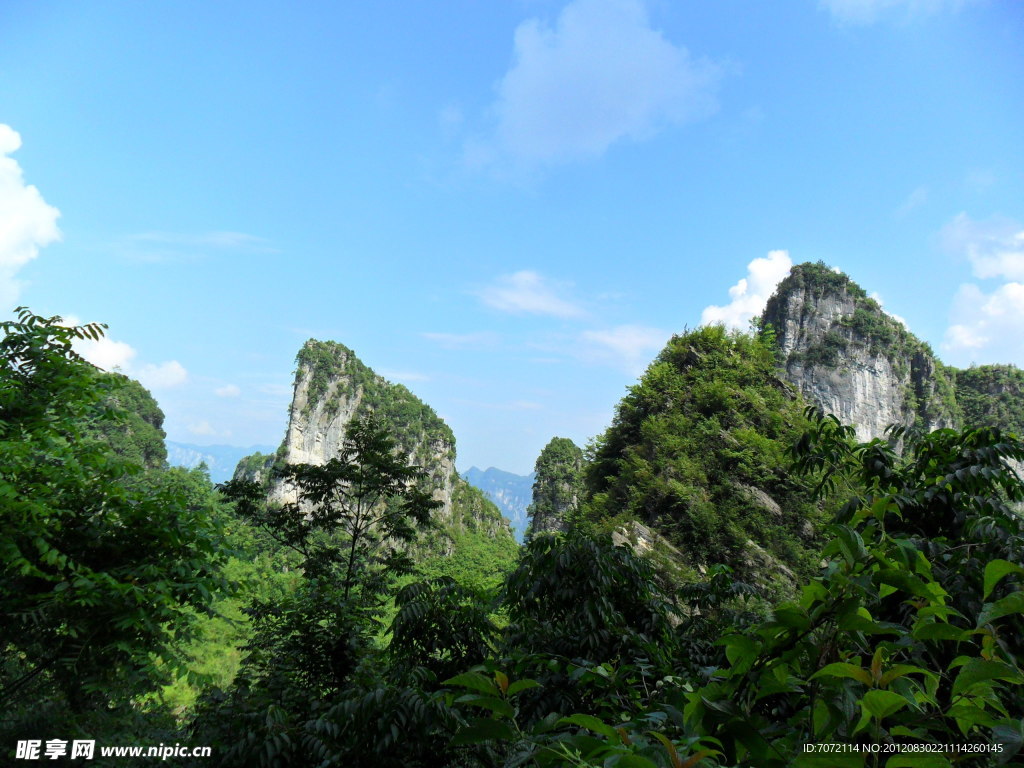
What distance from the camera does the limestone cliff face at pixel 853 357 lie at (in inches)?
1430

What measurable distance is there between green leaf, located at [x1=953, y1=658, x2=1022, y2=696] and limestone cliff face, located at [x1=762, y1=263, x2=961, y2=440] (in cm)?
3849

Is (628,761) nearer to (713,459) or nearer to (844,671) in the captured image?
(844,671)

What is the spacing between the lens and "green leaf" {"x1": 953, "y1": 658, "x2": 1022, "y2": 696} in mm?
751

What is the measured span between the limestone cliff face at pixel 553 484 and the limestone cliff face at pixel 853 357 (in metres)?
15.7

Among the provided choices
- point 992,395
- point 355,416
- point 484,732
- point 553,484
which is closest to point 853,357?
point 992,395

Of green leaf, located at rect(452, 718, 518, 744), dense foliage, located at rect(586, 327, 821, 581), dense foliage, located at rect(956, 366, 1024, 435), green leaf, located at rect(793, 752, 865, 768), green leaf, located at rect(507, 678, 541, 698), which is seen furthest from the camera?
dense foliage, located at rect(956, 366, 1024, 435)

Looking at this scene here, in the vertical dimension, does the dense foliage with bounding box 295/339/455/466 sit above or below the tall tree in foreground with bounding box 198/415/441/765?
above

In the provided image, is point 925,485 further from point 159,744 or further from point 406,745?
point 159,744

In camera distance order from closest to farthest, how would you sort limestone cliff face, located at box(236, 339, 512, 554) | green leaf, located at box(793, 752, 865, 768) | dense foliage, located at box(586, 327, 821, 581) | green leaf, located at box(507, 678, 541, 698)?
1. green leaf, located at box(793, 752, 865, 768)
2. green leaf, located at box(507, 678, 541, 698)
3. dense foliage, located at box(586, 327, 821, 581)
4. limestone cliff face, located at box(236, 339, 512, 554)

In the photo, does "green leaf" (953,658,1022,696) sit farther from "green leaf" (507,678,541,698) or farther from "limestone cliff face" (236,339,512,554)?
"limestone cliff face" (236,339,512,554)

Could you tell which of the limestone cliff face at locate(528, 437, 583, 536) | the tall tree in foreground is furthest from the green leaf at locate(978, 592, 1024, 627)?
the limestone cliff face at locate(528, 437, 583, 536)

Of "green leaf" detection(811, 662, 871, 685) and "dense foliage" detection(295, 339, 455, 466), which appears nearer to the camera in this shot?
"green leaf" detection(811, 662, 871, 685)

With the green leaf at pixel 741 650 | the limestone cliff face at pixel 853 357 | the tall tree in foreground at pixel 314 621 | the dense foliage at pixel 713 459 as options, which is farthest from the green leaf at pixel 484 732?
the limestone cliff face at pixel 853 357

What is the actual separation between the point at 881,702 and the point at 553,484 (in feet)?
120
